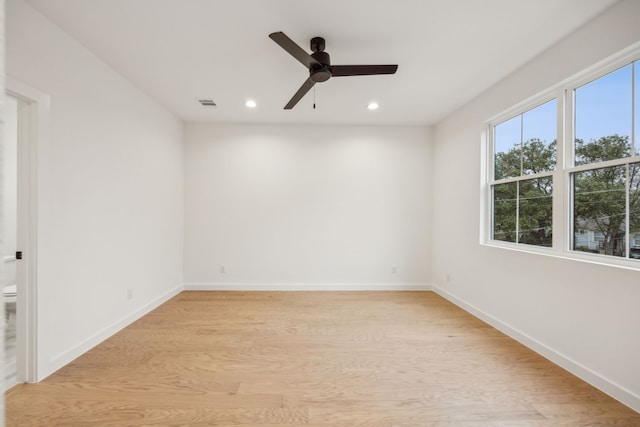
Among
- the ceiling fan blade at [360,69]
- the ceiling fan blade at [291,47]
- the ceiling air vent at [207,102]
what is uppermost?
the ceiling air vent at [207,102]

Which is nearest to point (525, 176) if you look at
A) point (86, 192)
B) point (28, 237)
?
point (86, 192)

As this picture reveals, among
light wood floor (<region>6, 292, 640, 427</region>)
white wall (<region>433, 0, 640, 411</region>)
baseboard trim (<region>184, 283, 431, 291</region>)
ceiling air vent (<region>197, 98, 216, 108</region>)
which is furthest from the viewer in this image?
baseboard trim (<region>184, 283, 431, 291</region>)

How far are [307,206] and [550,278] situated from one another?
2.96 metres

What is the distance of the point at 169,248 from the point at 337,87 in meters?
2.99

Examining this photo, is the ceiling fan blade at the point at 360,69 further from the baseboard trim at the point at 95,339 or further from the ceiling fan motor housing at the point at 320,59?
the baseboard trim at the point at 95,339

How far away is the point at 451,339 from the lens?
271cm

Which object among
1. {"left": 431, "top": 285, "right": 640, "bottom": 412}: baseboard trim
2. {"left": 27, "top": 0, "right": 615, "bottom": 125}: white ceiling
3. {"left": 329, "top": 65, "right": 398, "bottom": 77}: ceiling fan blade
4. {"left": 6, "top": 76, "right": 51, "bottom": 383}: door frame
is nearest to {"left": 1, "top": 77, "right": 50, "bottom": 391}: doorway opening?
{"left": 6, "top": 76, "right": 51, "bottom": 383}: door frame

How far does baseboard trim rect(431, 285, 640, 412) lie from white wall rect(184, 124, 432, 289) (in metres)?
1.46

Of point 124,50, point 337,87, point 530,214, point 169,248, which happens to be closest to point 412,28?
point 337,87

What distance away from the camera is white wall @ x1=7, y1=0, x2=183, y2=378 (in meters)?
2.05

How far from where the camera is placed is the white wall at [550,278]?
186 cm

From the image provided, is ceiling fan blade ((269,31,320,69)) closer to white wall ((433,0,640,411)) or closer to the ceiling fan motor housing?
the ceiling fan motor housing

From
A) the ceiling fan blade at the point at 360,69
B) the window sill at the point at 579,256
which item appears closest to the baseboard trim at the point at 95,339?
the ceiling fan blade at the point at 360,69

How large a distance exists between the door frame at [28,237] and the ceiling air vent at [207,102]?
5.34 feet
